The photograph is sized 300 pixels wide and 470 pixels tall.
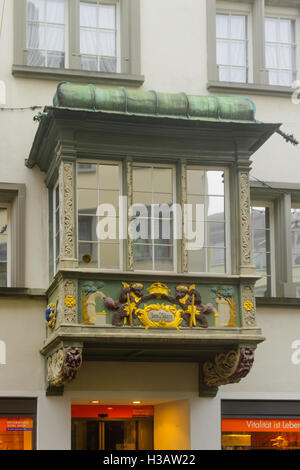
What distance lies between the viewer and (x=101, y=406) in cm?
2138

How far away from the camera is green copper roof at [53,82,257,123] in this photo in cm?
1820

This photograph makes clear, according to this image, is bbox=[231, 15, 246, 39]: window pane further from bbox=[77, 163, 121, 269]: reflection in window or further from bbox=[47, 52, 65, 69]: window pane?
bbox=[77, 163, 121, 269]: reflection in window

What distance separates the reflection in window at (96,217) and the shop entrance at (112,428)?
397 centimetres

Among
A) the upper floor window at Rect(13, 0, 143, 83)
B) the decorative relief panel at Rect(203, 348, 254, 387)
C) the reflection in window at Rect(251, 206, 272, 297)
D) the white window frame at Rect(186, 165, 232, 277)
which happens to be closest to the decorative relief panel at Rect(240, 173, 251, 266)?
the white window frame at Rect(186, 165, 232, 277)

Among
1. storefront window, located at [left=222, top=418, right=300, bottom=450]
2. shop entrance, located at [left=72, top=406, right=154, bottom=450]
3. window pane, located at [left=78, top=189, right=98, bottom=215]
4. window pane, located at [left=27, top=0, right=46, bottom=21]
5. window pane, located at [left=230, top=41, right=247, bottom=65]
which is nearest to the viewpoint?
window pane, located at [left=78, top=189, right=98, bottom=215]

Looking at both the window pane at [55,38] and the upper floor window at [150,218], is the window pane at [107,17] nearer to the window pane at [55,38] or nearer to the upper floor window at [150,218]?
the window pane at [55,38]

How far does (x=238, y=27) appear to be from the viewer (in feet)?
70.7

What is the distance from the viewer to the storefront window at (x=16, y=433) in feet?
62.2

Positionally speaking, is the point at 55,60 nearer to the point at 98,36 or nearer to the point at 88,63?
the point at 88,63

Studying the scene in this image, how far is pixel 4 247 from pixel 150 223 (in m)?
2.72

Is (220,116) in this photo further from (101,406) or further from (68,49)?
(101,406)

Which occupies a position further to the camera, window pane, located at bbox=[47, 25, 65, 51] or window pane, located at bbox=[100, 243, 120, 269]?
window pane, located at bbox=[47, 25, 65, 51]

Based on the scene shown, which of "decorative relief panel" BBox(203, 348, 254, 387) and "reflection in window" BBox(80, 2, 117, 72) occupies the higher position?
"reflection in window" BBox(80, 2, 117, 72)

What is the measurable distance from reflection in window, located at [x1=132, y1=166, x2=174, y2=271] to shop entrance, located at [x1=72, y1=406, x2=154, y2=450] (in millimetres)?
3988
